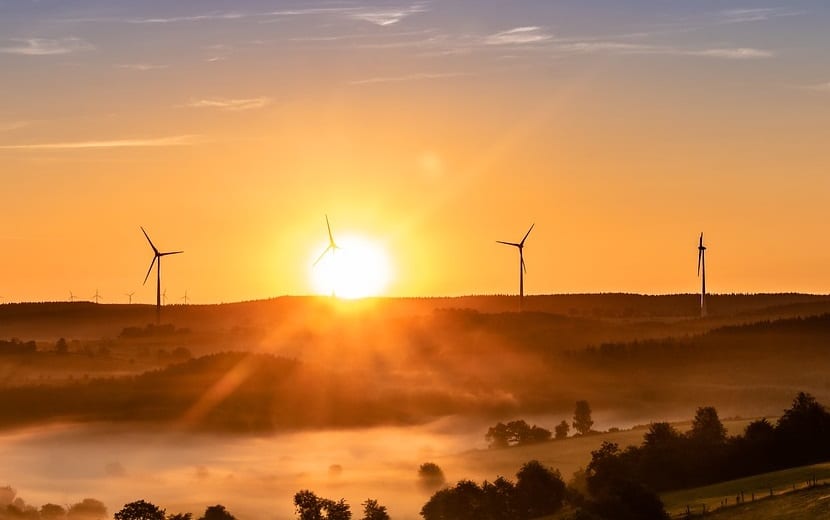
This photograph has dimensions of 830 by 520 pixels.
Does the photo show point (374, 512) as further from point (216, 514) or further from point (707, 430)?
point (707, 430)

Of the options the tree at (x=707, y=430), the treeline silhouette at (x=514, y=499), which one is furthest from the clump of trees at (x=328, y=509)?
the tree at (x=707, y=430)

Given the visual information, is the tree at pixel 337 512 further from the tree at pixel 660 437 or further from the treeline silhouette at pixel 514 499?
the tree at pixel 660 437

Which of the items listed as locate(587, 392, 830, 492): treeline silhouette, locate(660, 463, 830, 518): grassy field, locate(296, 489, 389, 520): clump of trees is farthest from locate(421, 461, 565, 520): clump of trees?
locate(660, 463, 830, 518): grassy field

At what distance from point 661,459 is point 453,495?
23525 millimetres

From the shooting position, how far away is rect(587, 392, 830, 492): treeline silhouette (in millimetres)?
158125

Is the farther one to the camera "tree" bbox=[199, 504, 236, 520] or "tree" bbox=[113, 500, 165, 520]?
"tree" bbox=[113, 500, 165, 520]

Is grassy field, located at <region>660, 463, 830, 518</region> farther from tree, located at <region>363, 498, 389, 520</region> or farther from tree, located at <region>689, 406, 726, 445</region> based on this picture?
tree, located at <region>363, 498, 389, 520</region>

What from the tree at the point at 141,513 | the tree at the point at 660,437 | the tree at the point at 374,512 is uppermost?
the tree at the point at 660,437

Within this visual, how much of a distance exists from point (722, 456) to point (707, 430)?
12982mm

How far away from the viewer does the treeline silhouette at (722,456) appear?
158 meters

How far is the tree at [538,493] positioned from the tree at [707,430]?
19182mm

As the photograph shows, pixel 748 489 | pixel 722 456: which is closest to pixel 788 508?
pixel 748 489

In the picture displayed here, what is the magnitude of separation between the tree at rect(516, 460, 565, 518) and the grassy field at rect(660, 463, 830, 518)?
1275 centimetres

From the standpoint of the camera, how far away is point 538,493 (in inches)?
6156
